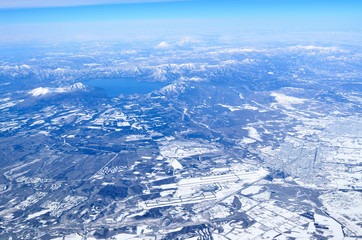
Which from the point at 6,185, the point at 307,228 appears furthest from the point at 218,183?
the point at 6,185

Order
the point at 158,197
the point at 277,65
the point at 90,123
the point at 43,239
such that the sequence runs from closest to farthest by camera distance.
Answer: the point at 43,239 → the point at 158,197 → the point at 90,123 → the point at 277,65

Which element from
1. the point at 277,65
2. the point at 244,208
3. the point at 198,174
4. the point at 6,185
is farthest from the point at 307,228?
the point at 277,65

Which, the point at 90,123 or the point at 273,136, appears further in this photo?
the point at 90,123

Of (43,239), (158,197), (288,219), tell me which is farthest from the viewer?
(158,197)

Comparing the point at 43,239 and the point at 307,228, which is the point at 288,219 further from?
the point at 43,239

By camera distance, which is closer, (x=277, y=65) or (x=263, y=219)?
(x=263, y=219)

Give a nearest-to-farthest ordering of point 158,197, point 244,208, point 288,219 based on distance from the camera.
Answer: point 288,219 < point 244,208 < point 158,197

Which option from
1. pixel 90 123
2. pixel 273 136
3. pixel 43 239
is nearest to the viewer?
pixel 43 239

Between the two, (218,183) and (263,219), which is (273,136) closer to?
(218,183)
